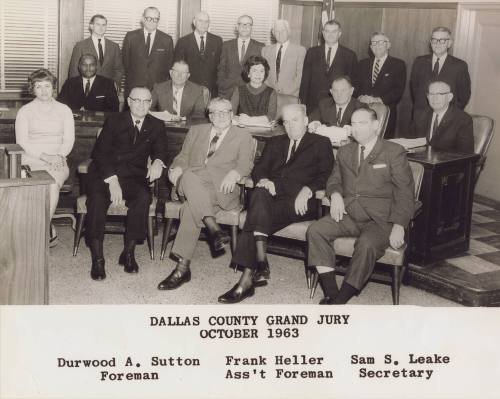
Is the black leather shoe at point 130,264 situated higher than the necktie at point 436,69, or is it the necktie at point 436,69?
the necktie at point 436,69

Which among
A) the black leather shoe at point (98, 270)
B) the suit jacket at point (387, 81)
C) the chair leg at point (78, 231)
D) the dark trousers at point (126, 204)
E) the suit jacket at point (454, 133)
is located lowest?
the black leather shoe at point (98, 270)

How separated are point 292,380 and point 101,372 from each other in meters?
0.71

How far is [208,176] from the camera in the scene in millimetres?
4223

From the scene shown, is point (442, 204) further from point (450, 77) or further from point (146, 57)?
point (146, 57)

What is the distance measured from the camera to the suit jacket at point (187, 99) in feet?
17.3

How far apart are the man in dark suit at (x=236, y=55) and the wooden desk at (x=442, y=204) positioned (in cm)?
219

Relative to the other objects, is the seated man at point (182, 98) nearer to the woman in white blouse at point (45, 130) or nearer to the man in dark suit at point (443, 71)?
the woman in white blouse at point (45, 130)

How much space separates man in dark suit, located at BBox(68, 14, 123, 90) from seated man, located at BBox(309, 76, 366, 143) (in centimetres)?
198

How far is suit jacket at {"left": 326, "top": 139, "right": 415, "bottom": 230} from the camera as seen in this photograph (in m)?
3.64

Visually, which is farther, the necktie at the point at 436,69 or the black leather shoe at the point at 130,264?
the necktie at the point at 436,69

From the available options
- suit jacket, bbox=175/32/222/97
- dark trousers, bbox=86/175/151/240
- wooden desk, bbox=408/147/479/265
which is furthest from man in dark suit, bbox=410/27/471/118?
dark trousers, bbox=86/175/151/240

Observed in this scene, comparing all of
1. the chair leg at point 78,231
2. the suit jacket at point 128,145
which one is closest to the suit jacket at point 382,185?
the suit jacket at point 128,145

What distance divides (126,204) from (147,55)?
→ 2.29m

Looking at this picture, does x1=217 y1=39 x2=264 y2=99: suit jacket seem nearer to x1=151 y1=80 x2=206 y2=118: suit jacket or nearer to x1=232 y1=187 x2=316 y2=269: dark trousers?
x1=151 y1=80 x2=206 y2=118: suit jacket
